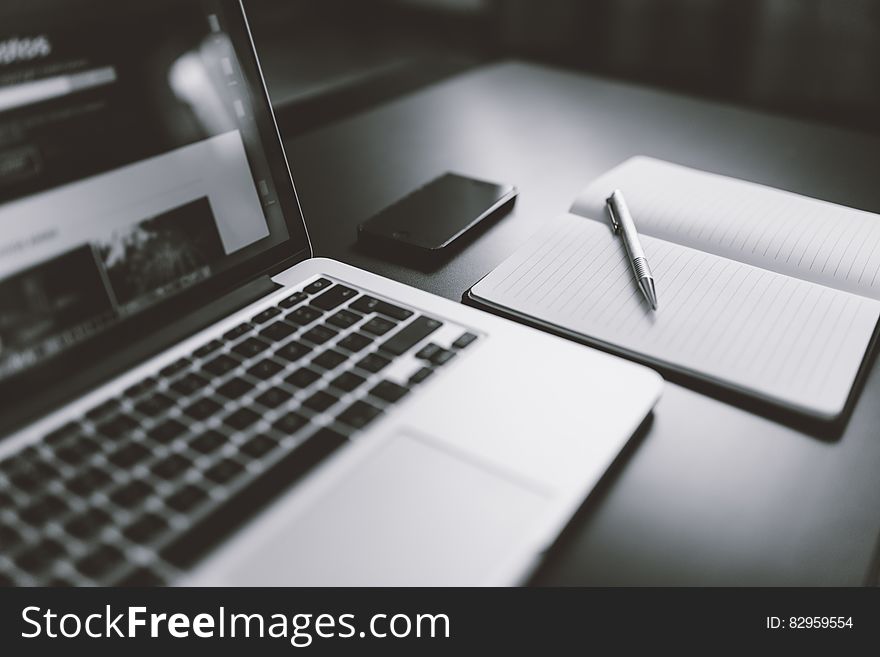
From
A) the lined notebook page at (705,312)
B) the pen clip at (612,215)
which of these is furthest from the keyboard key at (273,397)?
the pen clip at (612,215)

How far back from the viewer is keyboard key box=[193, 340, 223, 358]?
507mm

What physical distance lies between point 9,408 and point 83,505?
0.11 metres

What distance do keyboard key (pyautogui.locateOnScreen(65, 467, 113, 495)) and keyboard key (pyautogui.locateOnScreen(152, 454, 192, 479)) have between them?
0.03 metres

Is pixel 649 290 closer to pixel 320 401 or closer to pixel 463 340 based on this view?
pixel 463 340

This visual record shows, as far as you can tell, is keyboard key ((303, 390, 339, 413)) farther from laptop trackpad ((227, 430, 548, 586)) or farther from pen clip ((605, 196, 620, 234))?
pen clip ((605, 196, 620, 234))

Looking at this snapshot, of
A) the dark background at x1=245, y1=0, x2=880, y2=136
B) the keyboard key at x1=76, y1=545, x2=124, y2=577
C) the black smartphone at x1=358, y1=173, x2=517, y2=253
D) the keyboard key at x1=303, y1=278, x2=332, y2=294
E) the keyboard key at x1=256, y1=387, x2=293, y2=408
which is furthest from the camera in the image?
the dark background at x1=245, y1=0, x2=880, y2=136

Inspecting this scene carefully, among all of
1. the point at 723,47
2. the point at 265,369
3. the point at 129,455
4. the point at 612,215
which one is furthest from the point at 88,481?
the point at 723,47

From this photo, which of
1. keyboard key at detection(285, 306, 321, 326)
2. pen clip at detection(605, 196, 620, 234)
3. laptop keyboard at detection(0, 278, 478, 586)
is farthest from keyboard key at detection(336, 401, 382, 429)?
pen clip at detection(605, 196, 620, 234)

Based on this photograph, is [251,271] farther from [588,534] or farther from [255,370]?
Answer: [588,534]

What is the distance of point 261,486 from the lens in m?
0.41

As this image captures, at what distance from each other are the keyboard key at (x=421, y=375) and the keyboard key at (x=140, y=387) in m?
0.17

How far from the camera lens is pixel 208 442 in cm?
43

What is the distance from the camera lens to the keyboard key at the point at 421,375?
1.61 feet

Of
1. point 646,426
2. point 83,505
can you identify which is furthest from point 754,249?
point 83,505
